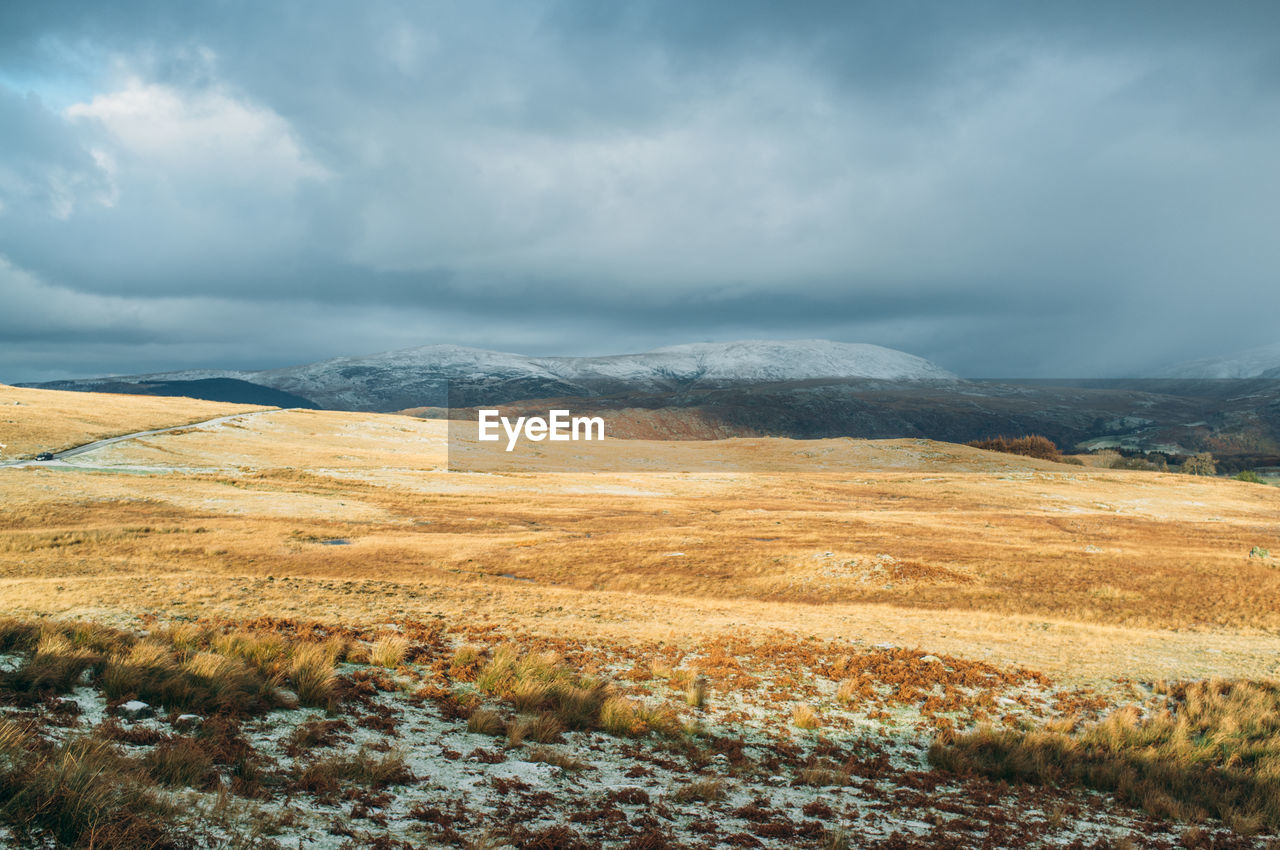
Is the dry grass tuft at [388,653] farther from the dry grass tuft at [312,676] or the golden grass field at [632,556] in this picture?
the golden grass field at [632,556]

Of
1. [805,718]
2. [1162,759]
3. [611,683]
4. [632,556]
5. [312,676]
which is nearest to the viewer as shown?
[312,676]

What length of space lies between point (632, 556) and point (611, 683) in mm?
17494

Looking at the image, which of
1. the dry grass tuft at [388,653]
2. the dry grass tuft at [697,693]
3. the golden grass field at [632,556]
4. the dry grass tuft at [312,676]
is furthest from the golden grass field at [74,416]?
the dry grass tuft at [697,693]

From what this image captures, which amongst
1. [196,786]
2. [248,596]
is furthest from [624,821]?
[248,596]

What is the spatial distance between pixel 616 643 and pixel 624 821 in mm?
9258

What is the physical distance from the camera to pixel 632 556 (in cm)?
3073

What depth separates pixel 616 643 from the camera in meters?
16.8

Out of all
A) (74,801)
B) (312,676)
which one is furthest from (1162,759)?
(74,801)

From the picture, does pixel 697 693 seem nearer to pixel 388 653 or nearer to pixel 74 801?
pixel 388 653

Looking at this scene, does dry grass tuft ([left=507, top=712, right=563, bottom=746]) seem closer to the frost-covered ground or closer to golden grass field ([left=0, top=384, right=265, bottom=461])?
the frost-covered ground

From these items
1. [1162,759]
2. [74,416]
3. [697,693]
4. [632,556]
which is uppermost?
[74,416]

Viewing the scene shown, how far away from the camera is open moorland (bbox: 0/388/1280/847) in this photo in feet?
24.1

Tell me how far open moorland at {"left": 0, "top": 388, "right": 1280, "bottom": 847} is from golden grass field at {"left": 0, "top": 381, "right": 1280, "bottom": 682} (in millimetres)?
236

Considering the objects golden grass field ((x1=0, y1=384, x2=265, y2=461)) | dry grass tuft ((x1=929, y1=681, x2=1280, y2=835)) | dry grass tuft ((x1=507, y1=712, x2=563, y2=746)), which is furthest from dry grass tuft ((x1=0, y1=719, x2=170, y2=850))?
golden grass field ((x1=0, y1=384, x2=265, y2=461))
